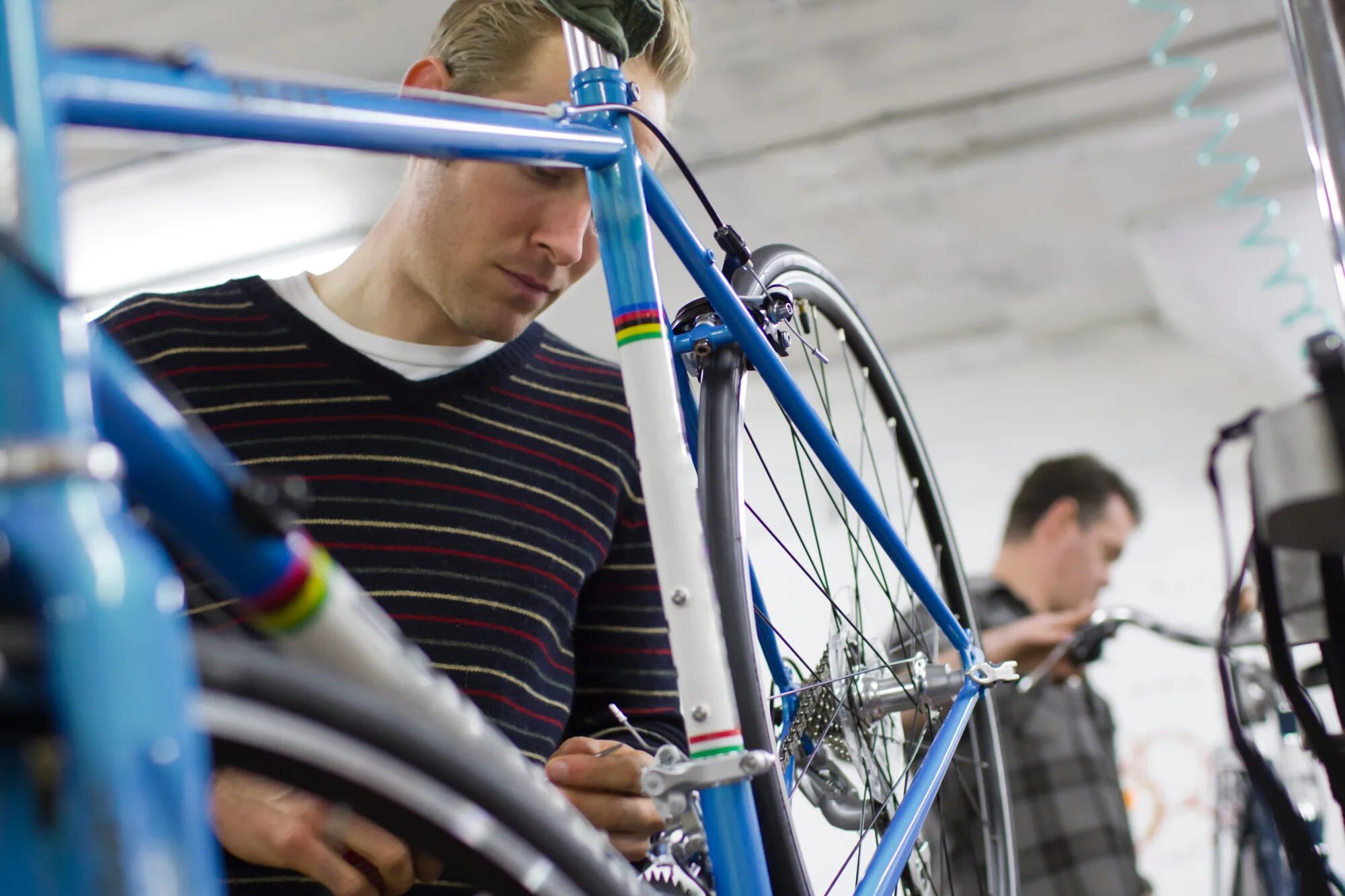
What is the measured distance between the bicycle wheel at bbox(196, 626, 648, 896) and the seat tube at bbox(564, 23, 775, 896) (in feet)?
0.64

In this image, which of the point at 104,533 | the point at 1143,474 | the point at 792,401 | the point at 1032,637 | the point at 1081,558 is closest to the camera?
the point at 104,533

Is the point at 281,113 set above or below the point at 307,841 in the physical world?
above

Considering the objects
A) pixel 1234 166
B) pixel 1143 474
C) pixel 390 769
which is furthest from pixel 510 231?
pixel 1143 474

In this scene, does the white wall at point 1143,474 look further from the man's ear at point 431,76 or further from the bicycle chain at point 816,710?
the man's ear at point 431,76

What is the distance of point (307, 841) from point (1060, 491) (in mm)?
2181

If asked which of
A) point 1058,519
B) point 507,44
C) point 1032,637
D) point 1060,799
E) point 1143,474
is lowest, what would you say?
point 1060,799

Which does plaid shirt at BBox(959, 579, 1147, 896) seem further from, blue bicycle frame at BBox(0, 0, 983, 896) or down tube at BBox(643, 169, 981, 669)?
blue bicycle frame at BBox(0, 0, 983, 896)

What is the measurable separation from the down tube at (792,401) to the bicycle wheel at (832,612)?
0.05 ft

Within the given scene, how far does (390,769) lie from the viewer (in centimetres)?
31

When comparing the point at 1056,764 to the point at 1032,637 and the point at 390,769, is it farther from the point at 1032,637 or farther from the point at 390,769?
the point at 390,769

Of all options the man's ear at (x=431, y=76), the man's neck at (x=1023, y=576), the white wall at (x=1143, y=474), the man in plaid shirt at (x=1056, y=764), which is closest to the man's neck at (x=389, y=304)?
the man's ear at (x=431, y=76)

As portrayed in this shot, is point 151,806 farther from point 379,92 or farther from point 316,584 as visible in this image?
point 379,92

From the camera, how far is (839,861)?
2.72 feet

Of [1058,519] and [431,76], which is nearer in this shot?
[431,76]
